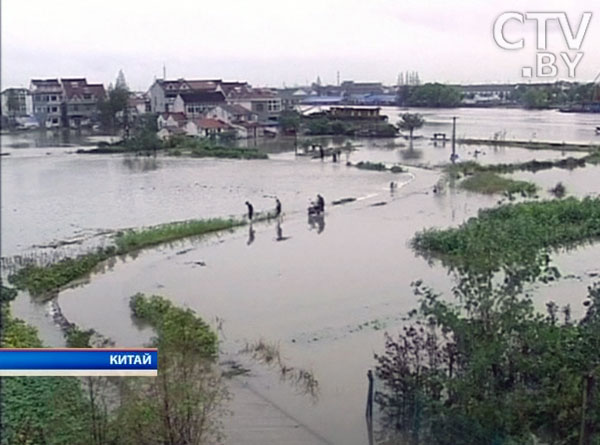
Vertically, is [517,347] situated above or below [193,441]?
above

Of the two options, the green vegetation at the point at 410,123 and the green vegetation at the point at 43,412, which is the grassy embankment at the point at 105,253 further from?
the green vegetation at the point at 410,123

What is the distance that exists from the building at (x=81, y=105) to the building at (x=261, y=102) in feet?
6.15

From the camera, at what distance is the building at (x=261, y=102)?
26.0 ft

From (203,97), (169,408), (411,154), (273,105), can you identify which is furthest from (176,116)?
(169,408)

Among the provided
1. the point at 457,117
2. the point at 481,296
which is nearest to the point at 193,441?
the point at 481,296

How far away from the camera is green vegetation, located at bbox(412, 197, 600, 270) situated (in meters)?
1.67

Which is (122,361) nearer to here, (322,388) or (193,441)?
(193,441)

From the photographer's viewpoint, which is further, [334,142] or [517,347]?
[334,142]

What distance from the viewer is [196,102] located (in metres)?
7.82

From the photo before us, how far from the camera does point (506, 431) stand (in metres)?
1.53

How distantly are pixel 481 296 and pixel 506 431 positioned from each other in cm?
30

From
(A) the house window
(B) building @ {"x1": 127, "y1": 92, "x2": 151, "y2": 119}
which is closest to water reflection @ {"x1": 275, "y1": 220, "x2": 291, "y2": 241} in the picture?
(B) building @ {"x1": 127, "y1": 92, "x2": 151, "y2": 119}

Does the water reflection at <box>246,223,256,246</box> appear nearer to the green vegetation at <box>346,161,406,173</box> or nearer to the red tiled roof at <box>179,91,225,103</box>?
the red tiled roof at <box>179,91,225,103</box>

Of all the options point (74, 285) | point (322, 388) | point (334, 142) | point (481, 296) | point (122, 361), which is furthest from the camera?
point (334, 142)
